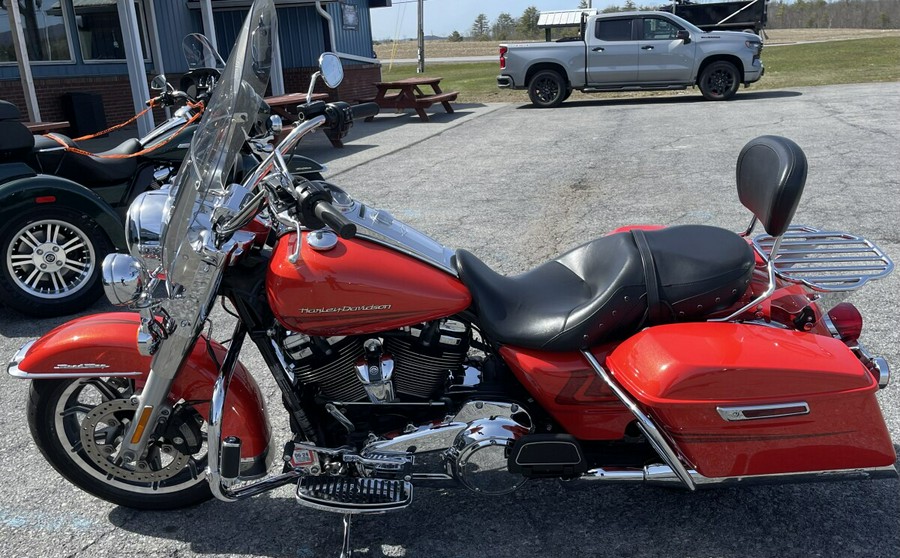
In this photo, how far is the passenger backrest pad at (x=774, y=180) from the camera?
96.7 inches

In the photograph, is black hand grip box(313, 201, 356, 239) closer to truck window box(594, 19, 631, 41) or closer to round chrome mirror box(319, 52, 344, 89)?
round chrome mirror box(319, 52, 344, 89)

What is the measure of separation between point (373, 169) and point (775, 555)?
25.3 feet

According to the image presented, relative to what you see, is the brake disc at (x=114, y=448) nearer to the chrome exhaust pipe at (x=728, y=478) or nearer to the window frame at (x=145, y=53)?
the chrome exhaust pipe at (x=728, y=478)

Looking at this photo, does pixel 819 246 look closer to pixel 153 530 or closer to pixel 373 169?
pixel 153 530

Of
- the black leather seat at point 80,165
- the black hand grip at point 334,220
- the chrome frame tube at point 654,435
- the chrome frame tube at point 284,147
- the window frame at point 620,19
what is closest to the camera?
the black hand grip at point 334,220

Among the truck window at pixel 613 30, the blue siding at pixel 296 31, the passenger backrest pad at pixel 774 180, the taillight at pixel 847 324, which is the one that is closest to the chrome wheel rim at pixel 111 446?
the passenger backrest pad at pixel 774 180

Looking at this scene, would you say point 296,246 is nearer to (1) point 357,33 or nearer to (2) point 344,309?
(2) point 344,309

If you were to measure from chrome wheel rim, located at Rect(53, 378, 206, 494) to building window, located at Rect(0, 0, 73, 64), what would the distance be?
1250 cm

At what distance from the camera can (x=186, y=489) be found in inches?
112

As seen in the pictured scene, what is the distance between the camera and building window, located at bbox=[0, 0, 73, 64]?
42.0 feet

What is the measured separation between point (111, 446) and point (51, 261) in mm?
2756

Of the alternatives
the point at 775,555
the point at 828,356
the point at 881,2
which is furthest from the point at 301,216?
the point at 881,2

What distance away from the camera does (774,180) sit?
2500mm

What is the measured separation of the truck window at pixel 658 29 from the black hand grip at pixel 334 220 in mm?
15277
